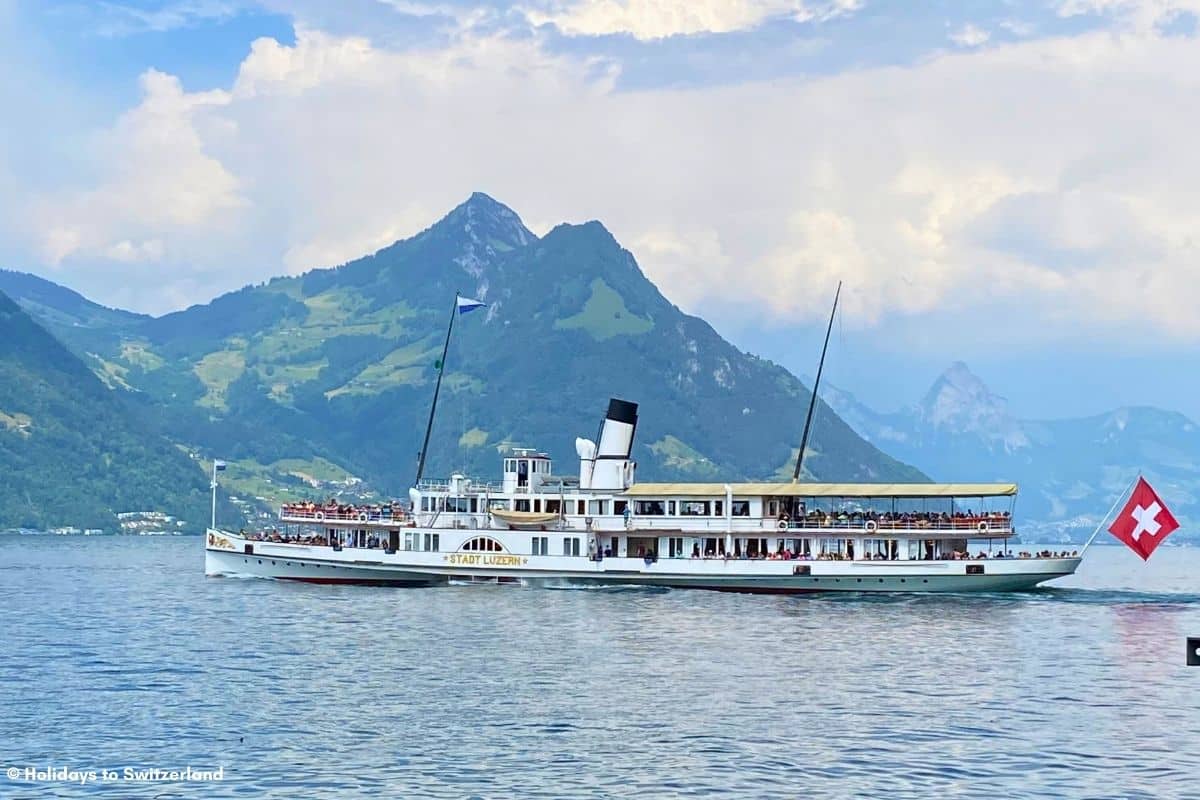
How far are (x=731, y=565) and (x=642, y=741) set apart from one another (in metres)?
47.5

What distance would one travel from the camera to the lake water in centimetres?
4266

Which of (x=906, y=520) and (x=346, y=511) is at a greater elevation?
(x=346, y=511)

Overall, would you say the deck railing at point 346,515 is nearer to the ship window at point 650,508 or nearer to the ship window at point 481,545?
the ship window at point 481,545

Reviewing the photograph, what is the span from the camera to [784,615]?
83875 mm

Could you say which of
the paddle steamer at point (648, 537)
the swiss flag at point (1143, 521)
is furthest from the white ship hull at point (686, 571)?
the swiss flag at point (1143, 521)

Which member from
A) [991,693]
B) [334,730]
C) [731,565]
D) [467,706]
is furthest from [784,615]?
[334,730]

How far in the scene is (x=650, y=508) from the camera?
96938 millimetres

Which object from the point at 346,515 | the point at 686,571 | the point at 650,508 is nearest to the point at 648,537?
the point at 650,508

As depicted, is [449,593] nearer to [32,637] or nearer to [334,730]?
[32,637]

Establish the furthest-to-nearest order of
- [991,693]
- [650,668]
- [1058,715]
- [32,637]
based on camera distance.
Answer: [32,637] → [650,668] → [991,693] → [1058,715]

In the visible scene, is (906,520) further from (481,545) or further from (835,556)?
(481,545)

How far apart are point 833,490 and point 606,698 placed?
38306 mm

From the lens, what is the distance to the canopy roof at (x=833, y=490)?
296 feet

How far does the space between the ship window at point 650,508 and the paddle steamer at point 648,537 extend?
6 centimetres
